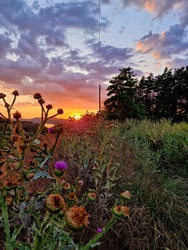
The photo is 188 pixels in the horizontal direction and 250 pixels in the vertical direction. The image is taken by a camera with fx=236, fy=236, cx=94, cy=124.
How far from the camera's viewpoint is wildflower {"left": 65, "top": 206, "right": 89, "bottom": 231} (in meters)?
0.62

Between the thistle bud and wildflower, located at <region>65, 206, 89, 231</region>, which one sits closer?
wildflower, located at <region>65, 206, 89, 231</region>

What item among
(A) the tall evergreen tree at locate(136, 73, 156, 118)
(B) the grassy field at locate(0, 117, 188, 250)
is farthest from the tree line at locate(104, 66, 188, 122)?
(B) the grassy field at locate(0, 117, 188, 250)

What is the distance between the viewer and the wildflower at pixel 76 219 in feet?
2.03

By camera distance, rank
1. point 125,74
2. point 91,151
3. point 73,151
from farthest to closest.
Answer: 1. point 125,74
2. point 73,151
3. point 91,151

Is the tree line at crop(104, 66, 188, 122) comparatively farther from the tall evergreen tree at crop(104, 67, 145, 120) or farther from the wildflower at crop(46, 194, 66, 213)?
the wildflower at crop(46, 194, 66, 213)

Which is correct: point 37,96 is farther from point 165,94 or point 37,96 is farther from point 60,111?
point 165,94

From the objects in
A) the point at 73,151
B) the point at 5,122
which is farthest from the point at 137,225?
the point at 5,122

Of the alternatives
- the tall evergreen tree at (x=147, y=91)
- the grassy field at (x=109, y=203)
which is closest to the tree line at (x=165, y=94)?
the tall evergreen tree at (x=147, y=91)

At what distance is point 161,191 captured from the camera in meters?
2.98

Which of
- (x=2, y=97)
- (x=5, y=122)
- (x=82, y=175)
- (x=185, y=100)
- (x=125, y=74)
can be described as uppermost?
(x=125, y=74)

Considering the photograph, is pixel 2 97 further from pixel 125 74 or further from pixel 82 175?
pixel 125 74

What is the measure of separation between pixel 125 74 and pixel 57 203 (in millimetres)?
26630

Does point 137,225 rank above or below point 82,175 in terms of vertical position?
below

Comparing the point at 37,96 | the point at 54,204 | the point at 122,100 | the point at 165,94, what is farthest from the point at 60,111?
the point at 165,94
